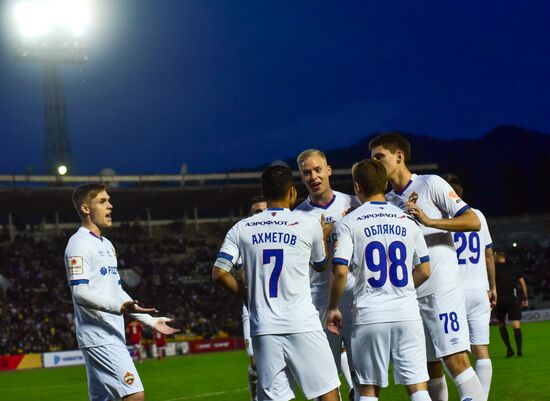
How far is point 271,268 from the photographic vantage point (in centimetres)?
678

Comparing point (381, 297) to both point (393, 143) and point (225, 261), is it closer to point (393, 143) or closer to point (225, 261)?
point (225, 261)

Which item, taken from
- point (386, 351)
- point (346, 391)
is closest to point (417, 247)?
point (386, 351)

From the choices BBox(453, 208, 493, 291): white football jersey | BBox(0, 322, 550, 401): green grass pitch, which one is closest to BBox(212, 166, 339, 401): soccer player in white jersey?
BBox(453, 208, 493, 291): white football jersey

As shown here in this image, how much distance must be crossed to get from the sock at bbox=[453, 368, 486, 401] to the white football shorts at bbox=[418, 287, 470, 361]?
0.75ft

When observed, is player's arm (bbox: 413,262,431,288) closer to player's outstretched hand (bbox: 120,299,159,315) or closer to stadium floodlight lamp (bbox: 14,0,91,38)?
player's outstretched hand (bbox: 120,299,159,315)

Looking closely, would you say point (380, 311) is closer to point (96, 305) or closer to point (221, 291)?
point (96, 305)

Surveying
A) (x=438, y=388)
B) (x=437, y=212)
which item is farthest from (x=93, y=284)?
(x=438, y=388)

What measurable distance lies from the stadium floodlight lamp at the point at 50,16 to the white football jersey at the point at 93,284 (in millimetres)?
A: 44207

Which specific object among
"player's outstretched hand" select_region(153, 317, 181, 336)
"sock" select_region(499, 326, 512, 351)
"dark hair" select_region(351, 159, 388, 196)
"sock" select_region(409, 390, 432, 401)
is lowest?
"sock" select_region(499, 326, 512, 351)

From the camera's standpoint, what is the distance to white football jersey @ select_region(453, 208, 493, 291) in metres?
9.63

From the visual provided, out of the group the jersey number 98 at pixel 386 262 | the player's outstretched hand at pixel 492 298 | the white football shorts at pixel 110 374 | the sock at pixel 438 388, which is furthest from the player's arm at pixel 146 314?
the player's outstretched hand at pixel 492 298

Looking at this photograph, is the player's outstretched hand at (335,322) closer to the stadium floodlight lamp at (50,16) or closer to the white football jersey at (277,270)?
the white football jersey at (277,270)

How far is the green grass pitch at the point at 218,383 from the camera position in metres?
12.9

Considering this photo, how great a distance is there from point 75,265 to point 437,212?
10.9ft
